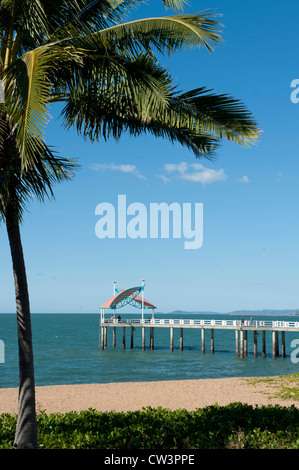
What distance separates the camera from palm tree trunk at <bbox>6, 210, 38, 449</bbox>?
7086mm

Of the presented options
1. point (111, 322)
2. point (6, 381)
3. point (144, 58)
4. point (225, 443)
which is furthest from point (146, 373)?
point (144, 58)

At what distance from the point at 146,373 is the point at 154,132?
2977cm

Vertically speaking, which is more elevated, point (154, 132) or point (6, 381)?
point (154, 132)

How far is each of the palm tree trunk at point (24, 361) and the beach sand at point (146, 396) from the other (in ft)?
32.2

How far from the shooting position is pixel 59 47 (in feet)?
20.9

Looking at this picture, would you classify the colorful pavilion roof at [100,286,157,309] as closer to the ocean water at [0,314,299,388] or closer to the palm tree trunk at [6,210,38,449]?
the ocean water at [0,314,299,388]

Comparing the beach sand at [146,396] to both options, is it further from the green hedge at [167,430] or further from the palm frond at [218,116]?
the palm frond at [218,116]

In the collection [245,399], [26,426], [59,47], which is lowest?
[245,399]

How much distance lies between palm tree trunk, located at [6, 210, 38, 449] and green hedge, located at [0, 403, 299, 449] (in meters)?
0.54

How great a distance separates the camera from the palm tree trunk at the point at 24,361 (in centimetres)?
709

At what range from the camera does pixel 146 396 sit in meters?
21.2

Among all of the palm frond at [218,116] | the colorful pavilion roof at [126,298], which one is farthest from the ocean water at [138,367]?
the palm frond at [218,116]

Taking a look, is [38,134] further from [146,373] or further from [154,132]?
[146,373]
